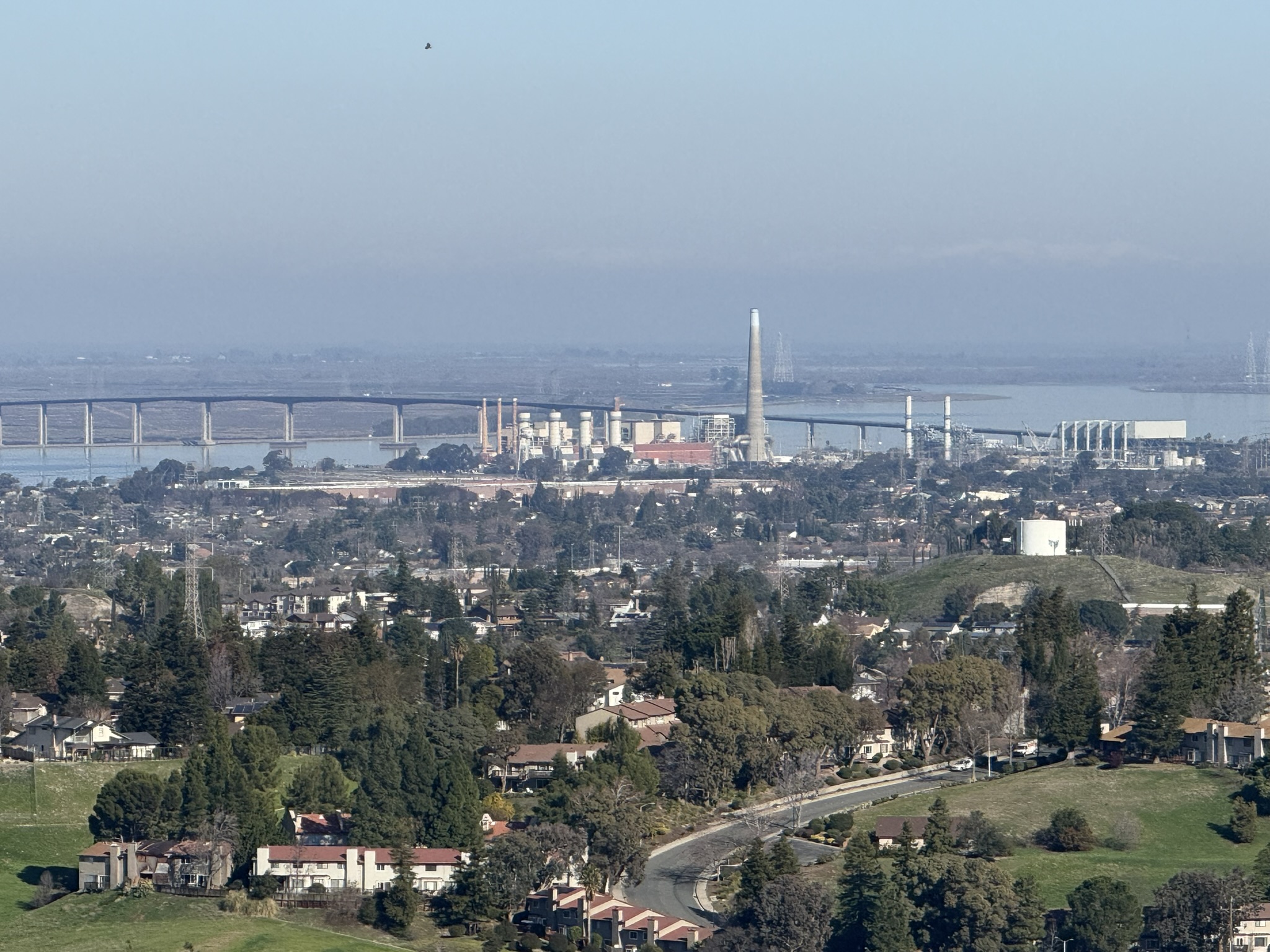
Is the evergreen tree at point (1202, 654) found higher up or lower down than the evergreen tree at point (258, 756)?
higher up

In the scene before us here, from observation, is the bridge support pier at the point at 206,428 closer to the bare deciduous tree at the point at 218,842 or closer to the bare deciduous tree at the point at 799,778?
the bare deciduous tree at the point at 799,778

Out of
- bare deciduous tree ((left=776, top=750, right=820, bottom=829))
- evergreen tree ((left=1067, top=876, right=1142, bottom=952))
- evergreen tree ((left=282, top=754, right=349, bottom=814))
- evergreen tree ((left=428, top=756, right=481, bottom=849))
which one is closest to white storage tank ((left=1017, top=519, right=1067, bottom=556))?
bare deciduous tree ((left=776, top=750, right=820, bottom=829))

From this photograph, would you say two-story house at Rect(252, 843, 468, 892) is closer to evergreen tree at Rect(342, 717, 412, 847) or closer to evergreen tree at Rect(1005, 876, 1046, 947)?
evergreen tree at Rect(342, 717, 412, 847)

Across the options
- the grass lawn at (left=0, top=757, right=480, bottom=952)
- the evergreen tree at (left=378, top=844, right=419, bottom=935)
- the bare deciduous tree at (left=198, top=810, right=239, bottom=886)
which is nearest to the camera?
the grass lawn at (left=0, top=757, right=480, bottom=952)

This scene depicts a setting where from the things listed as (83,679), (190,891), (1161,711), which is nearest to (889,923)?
(190,891)

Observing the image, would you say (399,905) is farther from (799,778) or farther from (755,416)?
(755,416)

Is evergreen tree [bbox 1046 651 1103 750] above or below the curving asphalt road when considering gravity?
above

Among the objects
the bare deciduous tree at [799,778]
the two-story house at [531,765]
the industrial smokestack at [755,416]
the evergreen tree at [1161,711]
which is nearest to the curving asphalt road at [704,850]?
the bare deciduous tree at [799,778]
